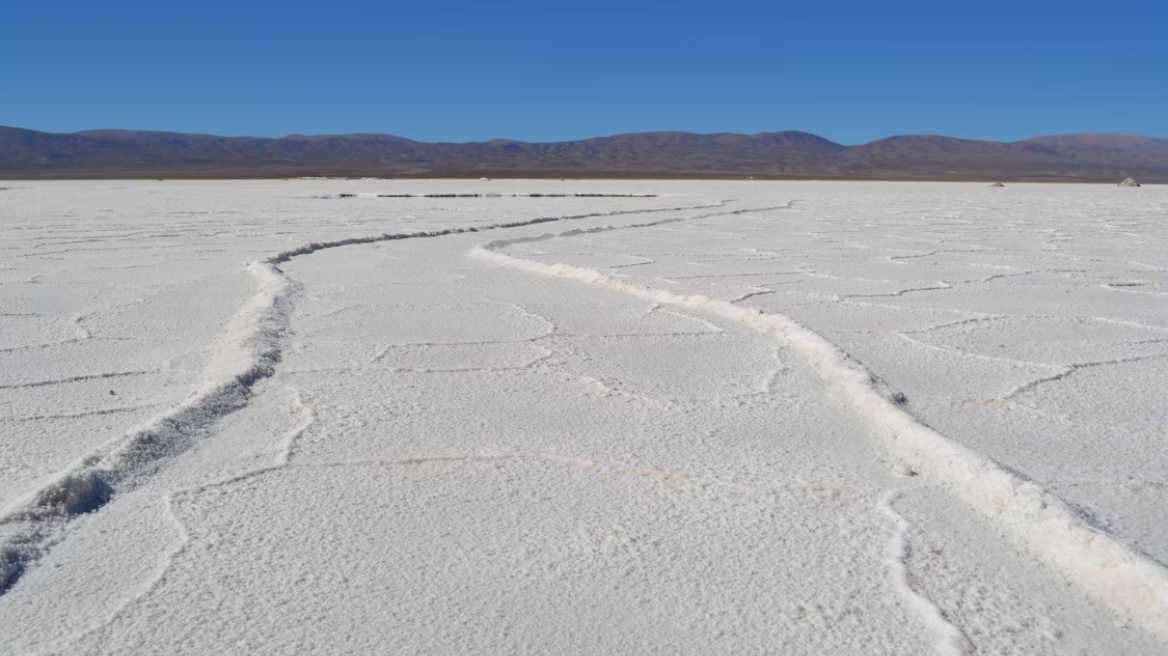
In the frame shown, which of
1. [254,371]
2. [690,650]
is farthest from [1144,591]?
[254,371]

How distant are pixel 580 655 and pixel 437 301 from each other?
2613mm

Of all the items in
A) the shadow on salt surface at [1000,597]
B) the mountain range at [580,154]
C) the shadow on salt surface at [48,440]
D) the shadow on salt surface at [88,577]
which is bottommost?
the mountain range at [580,154]

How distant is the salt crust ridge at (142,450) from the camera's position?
1.44 metres

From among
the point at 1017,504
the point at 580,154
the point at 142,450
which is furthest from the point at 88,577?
the point at 580,154

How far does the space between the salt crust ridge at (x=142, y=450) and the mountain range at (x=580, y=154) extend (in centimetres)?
6874

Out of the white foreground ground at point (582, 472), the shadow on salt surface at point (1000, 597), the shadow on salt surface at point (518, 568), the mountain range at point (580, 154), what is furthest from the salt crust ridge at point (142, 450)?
the mountain range at point (580, 154)

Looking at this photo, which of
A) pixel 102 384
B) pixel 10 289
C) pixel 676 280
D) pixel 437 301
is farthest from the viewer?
pixel 676 280

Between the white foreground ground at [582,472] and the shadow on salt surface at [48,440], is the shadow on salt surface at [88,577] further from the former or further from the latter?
the shadow on salt surface at [48,440]

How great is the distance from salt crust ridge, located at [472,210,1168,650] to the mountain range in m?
69.3

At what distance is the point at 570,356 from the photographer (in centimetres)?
271

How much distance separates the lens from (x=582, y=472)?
69.4 inches

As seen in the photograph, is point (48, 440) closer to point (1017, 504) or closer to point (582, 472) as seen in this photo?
point (582, 472)

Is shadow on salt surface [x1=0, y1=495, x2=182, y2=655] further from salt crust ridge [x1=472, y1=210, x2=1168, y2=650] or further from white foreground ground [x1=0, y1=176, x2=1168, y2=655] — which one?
salt crust ridge [x1=472, y1=210, x2=1168, y2=650]

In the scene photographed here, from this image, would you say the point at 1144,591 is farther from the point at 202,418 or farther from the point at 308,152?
the point at 308,152
